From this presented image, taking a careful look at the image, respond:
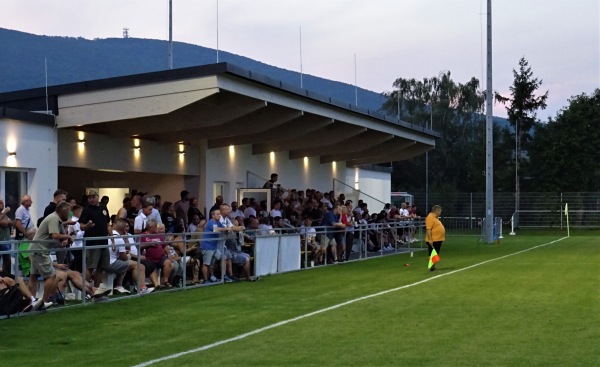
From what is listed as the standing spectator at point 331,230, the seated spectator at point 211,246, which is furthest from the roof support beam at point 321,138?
the seated spectator at point 211,246

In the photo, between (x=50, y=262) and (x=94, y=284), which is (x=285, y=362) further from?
(x=94, y=284)

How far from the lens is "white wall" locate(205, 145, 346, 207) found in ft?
92.7

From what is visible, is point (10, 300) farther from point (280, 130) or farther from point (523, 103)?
point (523, 103)

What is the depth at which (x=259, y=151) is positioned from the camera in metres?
31.0

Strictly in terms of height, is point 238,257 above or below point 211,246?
below

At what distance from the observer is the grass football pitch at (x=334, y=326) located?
913 cm

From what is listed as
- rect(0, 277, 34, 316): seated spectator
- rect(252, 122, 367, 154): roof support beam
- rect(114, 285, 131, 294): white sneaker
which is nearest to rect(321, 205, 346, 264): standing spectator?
rect(252, 122, 367, 154): roof support beam

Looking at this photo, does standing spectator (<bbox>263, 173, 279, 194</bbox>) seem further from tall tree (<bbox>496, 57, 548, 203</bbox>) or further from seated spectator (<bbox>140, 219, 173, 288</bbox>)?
tall tree (<bbox>496, 57, 548, 203</bbox>)

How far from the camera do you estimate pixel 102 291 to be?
48.4 ft

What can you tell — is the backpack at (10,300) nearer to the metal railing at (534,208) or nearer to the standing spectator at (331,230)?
the standing spectator at (331,230)

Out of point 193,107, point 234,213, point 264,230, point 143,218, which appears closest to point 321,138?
point 193,107

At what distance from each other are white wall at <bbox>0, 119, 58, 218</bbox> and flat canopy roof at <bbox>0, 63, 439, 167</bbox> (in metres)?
0.93

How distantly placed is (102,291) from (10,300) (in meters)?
2.49

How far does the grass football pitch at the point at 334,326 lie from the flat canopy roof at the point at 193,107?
505 centimetres
